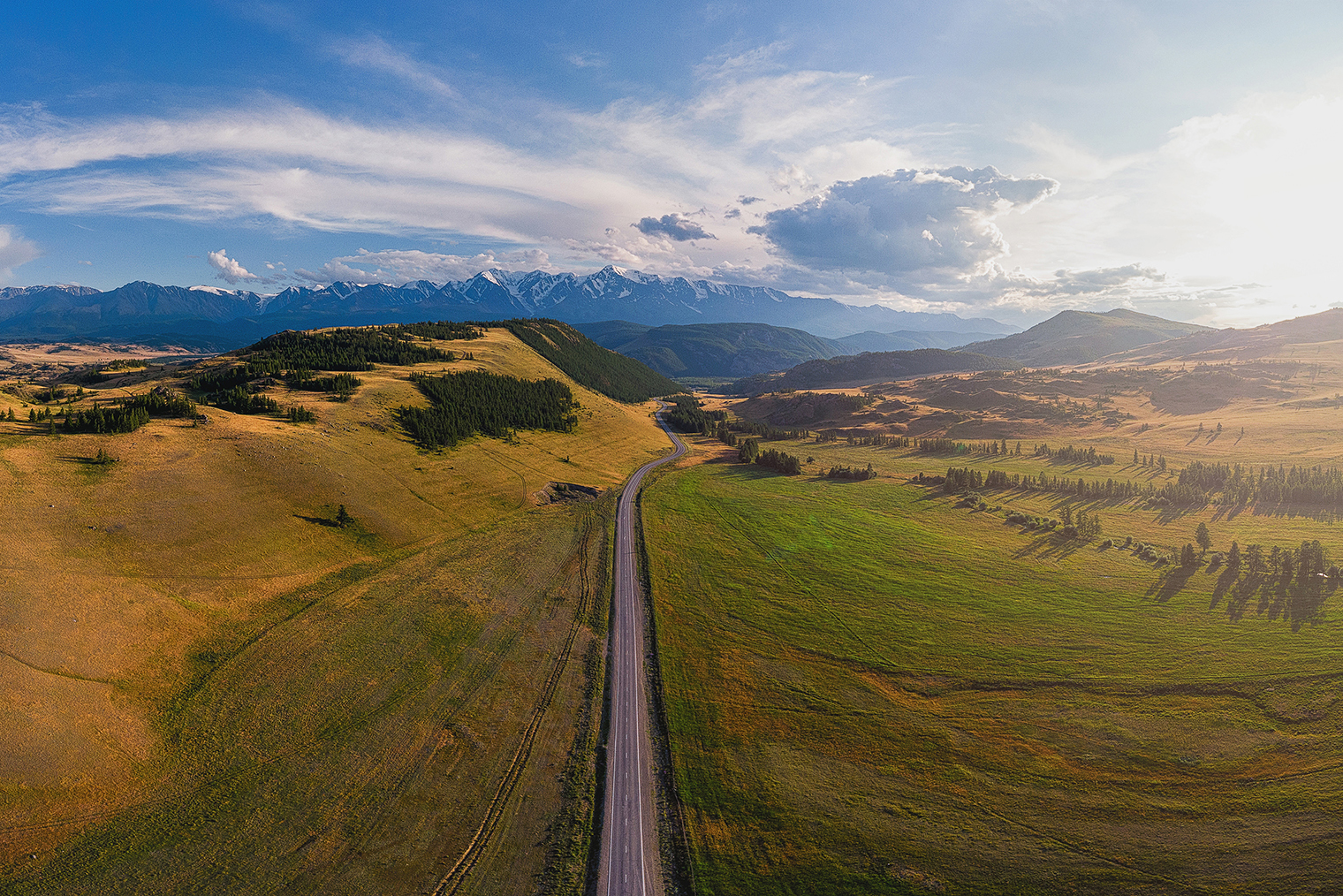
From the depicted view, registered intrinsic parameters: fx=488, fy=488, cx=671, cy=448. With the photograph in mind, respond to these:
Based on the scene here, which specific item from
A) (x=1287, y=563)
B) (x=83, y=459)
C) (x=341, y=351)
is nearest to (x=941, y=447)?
(x=1287, y=563)

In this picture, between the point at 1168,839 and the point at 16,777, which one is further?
the point at 1168,839

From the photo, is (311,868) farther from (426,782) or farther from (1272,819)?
(1272,819)

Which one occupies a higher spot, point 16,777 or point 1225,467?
point 1225,467

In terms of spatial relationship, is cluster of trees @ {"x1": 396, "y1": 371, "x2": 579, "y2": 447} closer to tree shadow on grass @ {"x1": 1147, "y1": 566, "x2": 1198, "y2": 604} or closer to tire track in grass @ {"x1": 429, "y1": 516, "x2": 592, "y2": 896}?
tire track in grass @ {"x1": 429, "y1": 516, "x2": 592, "y2": 896}

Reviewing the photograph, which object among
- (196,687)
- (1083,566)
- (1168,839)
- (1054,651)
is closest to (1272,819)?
(1168,839)

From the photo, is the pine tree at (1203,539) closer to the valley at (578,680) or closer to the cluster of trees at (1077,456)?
the valley at (578,680)

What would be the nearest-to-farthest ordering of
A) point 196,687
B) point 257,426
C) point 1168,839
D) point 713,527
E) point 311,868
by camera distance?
point 311,868
point 1168,839
point 196,687
point 257,426
point 713,527

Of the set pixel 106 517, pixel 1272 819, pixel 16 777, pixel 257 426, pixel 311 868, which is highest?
pixel 257 426
